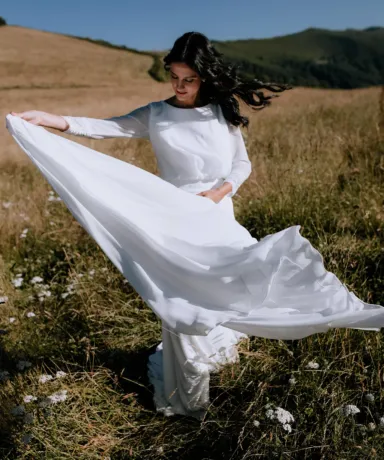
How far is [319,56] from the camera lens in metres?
59.7

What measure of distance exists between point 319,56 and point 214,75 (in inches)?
2478

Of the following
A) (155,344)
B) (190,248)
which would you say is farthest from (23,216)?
(190,248)

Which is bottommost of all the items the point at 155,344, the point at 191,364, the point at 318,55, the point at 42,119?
the point at 318,55

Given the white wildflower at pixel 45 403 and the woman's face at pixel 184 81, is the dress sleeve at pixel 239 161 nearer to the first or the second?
the woman's face at pixel 184 81

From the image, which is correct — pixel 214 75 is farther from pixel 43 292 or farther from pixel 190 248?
pixel 43 292

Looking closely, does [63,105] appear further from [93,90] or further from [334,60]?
[334,60]

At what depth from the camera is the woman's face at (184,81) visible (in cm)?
246

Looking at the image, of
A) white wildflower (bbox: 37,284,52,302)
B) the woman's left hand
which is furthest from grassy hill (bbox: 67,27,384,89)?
the woman's left hand

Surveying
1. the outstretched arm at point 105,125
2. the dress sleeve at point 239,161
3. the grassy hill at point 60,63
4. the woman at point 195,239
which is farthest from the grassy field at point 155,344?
the grassy hill at point 60,63

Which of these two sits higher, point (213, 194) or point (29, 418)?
point (213, 194)

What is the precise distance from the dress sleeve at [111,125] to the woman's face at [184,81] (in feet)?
0.76

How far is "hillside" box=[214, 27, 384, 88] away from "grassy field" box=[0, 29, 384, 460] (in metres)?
39.4

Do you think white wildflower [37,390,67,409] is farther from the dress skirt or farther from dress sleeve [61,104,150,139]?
dress sleeve [61,104,150,139]

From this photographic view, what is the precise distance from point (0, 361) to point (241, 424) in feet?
5.26
